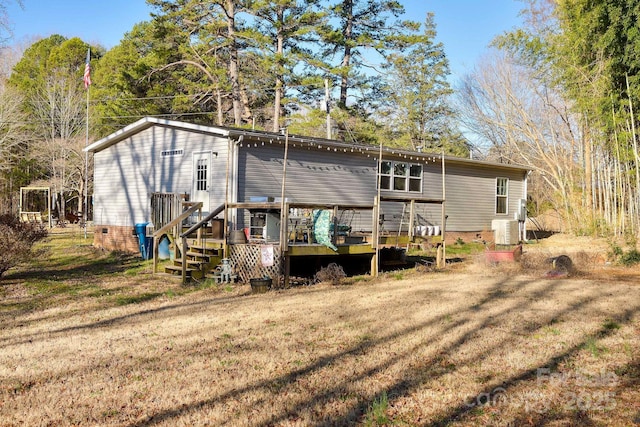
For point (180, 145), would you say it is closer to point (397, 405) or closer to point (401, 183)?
point (401, 183)

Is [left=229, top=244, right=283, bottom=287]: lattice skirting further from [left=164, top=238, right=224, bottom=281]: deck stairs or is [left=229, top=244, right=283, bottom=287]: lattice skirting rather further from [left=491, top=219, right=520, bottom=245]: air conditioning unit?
[left=491, top=219, right=520, bottom=245]: air conditioning unit

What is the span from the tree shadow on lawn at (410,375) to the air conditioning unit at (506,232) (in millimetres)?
11955

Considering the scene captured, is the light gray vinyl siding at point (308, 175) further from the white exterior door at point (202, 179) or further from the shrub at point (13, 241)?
the shrub at point (13, 241)

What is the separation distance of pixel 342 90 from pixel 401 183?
1380 centimetres

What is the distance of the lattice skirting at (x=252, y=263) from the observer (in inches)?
397

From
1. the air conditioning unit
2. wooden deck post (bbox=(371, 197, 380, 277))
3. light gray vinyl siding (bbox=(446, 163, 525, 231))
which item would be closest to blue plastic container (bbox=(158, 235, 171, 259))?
wooden deck post (bbox=(371, 197, 380, 277))

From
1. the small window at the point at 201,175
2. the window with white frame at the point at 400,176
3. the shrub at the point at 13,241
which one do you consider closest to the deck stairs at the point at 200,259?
the small window at the point at 201,175


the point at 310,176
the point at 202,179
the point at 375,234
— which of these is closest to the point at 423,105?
the point at 310,176

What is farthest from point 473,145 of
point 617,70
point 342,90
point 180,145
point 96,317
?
point 96,317

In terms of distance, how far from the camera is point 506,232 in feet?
62.6

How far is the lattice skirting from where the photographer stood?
33.1 feet

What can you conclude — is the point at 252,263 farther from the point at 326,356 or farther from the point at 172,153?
the point at 172,153

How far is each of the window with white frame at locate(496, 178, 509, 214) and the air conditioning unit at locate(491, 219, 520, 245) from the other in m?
1.29

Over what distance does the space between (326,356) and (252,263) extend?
5.05 m
